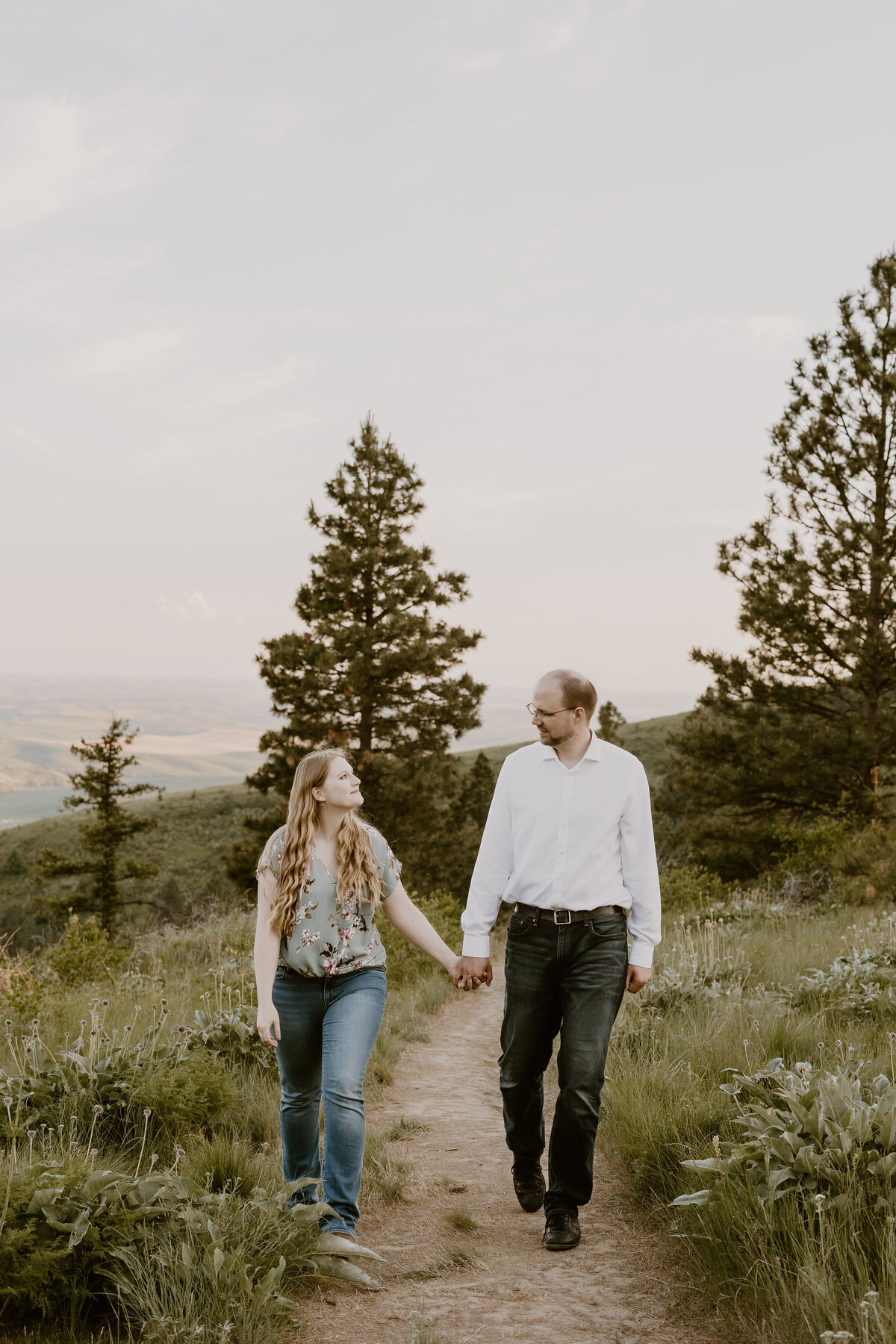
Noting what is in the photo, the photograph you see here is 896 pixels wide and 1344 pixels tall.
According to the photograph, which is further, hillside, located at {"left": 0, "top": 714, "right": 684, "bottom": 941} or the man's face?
hillside, located at {"left": 0, "top": 714, "right": 684, "bottom": 941}

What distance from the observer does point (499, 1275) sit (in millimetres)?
3656

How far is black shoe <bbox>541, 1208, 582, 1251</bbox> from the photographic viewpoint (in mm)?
3855

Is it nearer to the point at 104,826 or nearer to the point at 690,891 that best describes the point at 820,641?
the point at 690,891

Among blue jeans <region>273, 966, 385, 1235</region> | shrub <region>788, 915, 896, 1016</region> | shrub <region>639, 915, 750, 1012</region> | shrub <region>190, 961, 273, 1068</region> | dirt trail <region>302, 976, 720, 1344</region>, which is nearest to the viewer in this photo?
dirt trail <region>302, 976, 720, 1344</region>

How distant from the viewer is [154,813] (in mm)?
63000

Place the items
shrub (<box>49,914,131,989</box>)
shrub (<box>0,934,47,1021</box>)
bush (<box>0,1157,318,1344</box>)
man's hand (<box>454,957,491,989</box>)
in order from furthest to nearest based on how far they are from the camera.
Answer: shrub (<box>49,914,131,989</box>)
shrub (<box>0,934,47,1021</box>)
man's hand (<box>454,957,491,989</box>)
bush (<box>0,1157,318,1344</box>)

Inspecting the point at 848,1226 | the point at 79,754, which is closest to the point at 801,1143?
the point at 848,1226

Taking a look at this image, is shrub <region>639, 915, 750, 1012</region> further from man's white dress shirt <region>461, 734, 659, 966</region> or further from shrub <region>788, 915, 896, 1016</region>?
man's white dress shirt <region>461, 734, 659, 966</region>

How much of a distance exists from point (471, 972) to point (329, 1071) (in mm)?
733

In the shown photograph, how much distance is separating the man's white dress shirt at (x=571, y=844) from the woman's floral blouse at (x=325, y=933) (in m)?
0.43

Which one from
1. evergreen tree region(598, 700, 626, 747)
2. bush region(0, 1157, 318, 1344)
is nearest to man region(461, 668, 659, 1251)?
bush region(0, 1157, 318, 1344)

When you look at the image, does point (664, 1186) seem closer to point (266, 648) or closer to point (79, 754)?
point (266, 648)

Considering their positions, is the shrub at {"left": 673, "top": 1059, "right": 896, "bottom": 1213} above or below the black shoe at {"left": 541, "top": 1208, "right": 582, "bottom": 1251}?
above

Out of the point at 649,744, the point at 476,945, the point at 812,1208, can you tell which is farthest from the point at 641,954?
Result: the point at 649,744
